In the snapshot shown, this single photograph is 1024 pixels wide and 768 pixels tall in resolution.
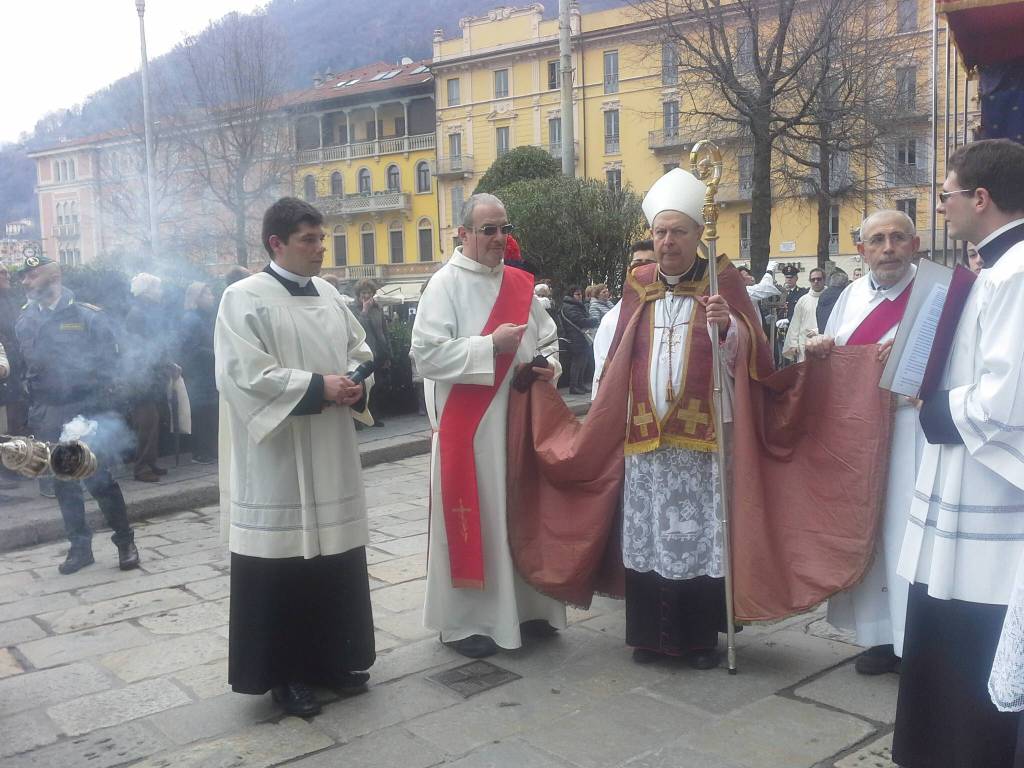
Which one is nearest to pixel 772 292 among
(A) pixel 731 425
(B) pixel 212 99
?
(A) pixel 731 425

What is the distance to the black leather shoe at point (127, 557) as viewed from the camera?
5.88 m

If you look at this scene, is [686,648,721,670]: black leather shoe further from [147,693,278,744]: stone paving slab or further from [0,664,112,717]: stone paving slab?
[0,664,112,717]: stone paving slab

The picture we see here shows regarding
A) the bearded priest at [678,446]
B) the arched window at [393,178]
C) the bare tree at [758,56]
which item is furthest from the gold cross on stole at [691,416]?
the arched window at [393,178]

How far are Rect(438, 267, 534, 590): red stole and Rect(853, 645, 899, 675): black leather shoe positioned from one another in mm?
1604

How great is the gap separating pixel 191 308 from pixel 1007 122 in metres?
6.88

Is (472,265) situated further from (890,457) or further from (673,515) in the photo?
(890,457)

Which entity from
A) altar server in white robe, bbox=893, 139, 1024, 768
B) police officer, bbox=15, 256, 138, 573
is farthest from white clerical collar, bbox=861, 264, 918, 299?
police officer, bbox=15, 256, 138, 573

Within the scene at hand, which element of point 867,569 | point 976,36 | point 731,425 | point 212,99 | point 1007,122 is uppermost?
point 212,99

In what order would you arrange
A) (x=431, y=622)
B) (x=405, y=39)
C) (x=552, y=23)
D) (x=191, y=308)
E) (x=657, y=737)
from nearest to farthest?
1. (x=657, y=737)
2. (x=431, y=622)
3. (x=191, y=308)
4. (x=552, y=23)
5. (x=405, y=39)

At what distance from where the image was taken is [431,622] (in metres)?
4.30

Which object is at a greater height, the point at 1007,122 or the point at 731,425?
the point at 1007,122

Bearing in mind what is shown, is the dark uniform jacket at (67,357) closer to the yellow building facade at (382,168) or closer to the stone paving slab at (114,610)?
the stone paving slab at (114,610)

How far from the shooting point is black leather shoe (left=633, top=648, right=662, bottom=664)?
160 inches

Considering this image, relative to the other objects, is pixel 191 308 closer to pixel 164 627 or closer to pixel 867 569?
pixel 164 627
